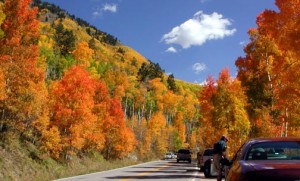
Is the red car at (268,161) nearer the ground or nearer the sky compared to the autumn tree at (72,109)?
nearer the ground

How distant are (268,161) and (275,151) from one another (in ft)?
2.78

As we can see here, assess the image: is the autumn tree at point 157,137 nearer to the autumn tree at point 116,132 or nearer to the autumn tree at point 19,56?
the autumn tree at point 116,132

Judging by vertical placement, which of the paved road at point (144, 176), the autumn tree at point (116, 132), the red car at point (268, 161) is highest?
the autumn tree at point (116, 132)

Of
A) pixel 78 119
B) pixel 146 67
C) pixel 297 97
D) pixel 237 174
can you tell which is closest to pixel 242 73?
pixel 297 97

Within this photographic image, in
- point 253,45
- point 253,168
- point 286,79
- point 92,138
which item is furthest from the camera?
point 92,138

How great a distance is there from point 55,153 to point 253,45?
19843mm

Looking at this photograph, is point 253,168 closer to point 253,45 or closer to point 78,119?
point 253,45

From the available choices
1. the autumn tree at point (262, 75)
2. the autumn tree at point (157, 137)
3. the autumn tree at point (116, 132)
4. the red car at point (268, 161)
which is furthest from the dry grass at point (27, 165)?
the autumn tree at point (157, 137)

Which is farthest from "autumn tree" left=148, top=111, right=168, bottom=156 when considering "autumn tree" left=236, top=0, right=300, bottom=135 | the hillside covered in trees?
"autumn tree" left=236, top=0, right=300, bottom=135

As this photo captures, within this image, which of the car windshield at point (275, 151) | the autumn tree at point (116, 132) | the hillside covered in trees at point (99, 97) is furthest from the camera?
the autumn tree at point (116, 132)

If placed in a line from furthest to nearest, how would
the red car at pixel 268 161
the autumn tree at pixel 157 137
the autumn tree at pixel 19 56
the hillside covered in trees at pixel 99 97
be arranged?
the autumn tree at pixel 157 137 < the autumn tree at pixel 19 56 < the hillside covered in trees at pixel 99 97 < the red car at pixel 268 161

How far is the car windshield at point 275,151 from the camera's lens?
20.6 feet

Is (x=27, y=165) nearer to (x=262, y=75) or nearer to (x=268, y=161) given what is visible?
(x=262, y=75)

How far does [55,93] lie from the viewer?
3728 centimetres
